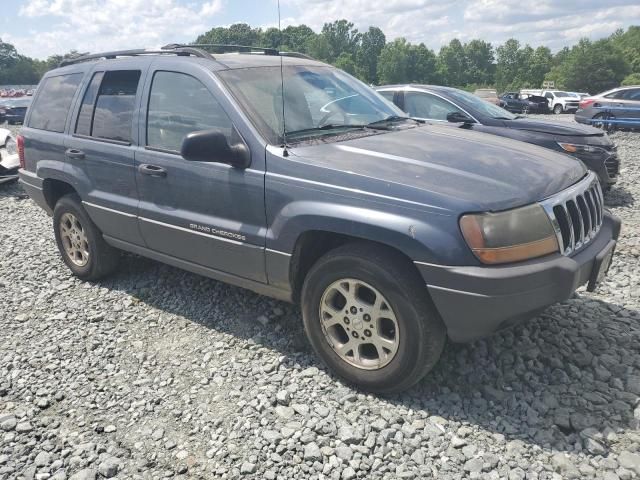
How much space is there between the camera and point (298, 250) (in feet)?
10.4

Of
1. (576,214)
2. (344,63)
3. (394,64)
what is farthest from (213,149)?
(394,64)

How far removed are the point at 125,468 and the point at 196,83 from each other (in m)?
2.40

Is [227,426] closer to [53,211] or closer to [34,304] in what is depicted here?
[34,304]

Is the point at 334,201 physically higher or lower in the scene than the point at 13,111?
higher

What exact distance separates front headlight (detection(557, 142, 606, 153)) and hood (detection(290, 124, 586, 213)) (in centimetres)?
406

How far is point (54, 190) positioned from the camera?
499 cm

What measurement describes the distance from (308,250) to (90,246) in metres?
2.42

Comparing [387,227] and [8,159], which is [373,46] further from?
[387,227]

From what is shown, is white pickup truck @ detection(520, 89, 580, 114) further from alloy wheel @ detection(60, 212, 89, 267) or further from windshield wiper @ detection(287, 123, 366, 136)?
alloy wheel @ detection(60, 212, 89, 267)

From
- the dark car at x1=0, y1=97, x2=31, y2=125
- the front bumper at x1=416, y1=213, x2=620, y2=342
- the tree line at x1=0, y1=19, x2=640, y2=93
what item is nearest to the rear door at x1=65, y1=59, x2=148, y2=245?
the front bumper at x1=416, y1=213, x2=620, y2=342

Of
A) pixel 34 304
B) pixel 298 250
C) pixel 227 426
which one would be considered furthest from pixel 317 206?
pixel 34 304

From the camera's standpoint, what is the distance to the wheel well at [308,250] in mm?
3117

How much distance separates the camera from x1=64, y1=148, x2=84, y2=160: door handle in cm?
439

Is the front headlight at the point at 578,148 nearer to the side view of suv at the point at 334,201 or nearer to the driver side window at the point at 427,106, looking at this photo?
the driver side window at the point at 427,106
